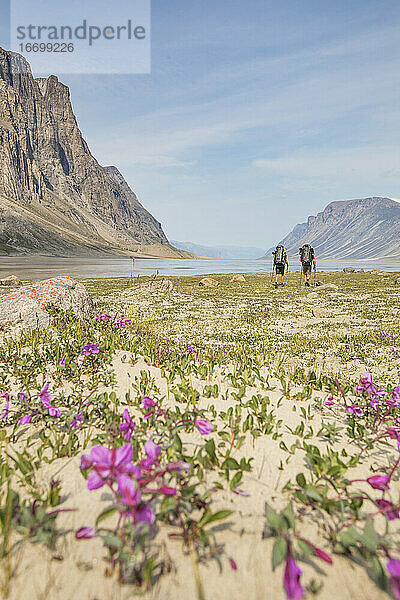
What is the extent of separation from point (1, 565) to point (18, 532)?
27 centimetres

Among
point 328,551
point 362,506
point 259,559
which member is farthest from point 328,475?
point 259,559

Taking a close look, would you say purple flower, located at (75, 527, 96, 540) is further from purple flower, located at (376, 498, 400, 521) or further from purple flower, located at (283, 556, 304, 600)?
purple flower, located at (376, 498, 400, 521)

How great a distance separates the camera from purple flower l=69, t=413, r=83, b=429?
3.86 metres

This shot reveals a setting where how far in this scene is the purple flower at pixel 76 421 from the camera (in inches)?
152

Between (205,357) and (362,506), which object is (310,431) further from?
(205,357)

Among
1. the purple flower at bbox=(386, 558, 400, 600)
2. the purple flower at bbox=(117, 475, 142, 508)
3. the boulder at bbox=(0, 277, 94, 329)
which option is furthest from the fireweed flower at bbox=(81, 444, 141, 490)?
the boulder at bbox=(0, 277, 94, 329)

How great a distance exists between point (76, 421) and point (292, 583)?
2952mm

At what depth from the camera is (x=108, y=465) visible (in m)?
2.18

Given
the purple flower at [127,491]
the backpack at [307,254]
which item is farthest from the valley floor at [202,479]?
the backpack at [307,254]

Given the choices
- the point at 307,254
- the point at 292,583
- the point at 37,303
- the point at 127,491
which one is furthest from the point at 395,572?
the point at 307,254

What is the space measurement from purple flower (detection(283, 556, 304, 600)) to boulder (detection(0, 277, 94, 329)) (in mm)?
9032

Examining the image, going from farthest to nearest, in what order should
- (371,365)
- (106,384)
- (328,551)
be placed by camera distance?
(371,365), (106,384), (328,551)

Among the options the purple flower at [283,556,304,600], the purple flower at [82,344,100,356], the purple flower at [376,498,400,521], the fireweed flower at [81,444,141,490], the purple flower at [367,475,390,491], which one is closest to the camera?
the purple flower at [283,556,304,600]

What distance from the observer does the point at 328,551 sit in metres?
2.25
